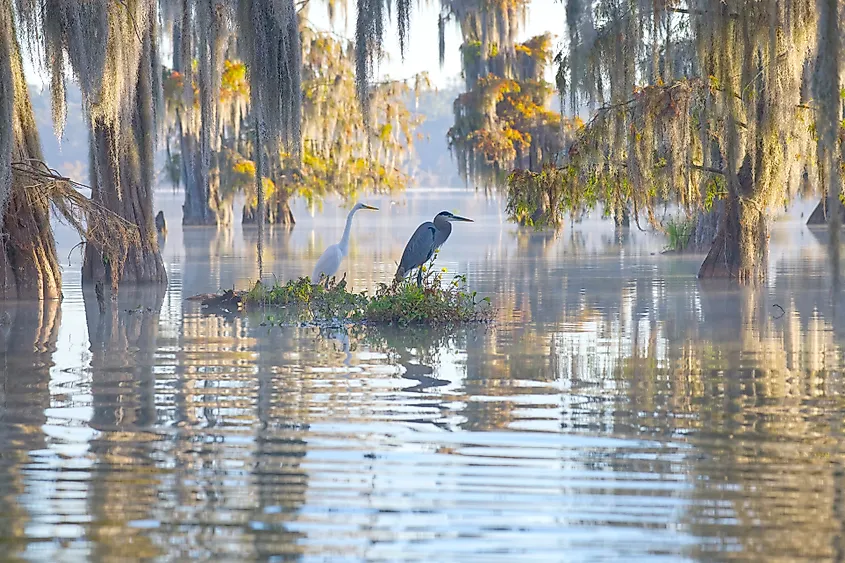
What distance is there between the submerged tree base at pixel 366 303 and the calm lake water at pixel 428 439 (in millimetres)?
412

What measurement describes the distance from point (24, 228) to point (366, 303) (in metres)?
3.94

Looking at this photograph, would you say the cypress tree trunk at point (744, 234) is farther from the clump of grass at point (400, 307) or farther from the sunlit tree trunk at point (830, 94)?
the sunlit tree trunk at point (830, 94)

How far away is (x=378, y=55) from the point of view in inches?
566

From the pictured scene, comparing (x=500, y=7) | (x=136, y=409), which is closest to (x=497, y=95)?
(x=500, y=7)

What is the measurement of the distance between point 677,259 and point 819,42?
17353mm

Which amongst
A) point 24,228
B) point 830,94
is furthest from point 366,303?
point 830,94

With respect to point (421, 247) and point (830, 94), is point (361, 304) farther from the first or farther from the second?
point (830, 94)

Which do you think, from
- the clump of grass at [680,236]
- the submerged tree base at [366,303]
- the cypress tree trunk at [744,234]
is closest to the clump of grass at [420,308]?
the submerged tree base at [366,303]

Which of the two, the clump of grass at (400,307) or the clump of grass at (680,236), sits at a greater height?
the clump of grass at (680,236)

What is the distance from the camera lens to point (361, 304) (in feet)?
42.0

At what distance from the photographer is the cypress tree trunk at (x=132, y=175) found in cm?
1579

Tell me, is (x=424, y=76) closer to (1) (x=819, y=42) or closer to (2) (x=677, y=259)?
(2) (x=677, y=259)

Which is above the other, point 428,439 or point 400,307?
point 400,307

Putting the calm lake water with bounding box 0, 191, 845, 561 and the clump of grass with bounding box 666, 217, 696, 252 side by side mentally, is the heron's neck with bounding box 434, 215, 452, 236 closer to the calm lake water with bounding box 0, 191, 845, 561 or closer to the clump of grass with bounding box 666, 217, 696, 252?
the calm lake water with bounding box 0, 191, 845, 561
